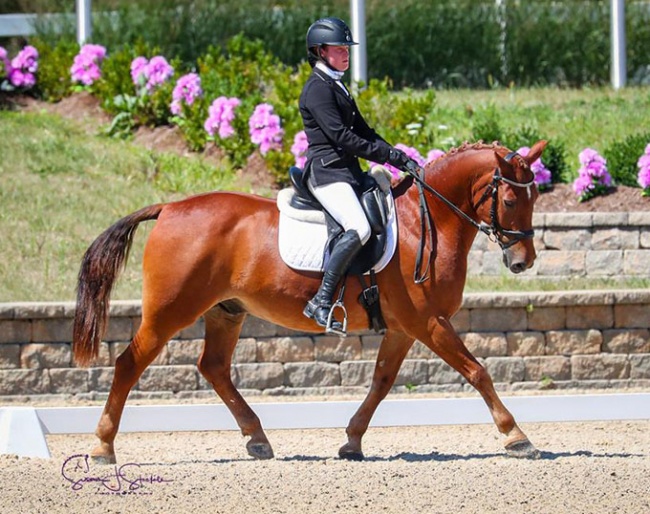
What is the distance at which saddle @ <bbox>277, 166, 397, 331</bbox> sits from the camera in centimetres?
745

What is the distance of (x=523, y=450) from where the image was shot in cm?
735

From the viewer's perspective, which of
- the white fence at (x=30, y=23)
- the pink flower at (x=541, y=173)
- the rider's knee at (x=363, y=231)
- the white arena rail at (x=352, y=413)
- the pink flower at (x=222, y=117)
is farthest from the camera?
the white fence at (x=30, y=23)

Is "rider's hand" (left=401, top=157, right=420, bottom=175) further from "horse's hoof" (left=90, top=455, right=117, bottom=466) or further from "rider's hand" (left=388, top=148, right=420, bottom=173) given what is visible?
"horse's hoof" (left=90, top=455, right=117, bottom=466)

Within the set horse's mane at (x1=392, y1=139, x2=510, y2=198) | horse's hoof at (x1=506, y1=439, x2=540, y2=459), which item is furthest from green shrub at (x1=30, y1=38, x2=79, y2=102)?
horse's hoof at (x1=506, y1=439, x2=540, y2=459)

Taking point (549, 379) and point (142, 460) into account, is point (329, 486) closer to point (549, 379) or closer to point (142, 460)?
point (142, 460)

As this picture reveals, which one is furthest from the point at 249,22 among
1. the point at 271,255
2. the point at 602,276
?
the point at 271,255

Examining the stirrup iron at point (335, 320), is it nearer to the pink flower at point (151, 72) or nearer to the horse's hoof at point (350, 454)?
the horse's hoof at point (350, 454)

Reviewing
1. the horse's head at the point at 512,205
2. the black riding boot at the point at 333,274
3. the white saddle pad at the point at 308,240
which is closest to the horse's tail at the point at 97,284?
A: the white saddle pad at the point at 308,240

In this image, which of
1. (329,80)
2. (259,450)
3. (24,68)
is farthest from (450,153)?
(24,68)

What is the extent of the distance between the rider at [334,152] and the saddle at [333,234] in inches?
3.0

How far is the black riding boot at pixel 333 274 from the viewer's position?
730cm

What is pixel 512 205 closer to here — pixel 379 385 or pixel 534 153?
pixel 534 153

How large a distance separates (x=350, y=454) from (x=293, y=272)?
1.23 metres

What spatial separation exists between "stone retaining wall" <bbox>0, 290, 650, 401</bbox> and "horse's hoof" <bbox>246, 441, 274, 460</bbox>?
6.45 ft
